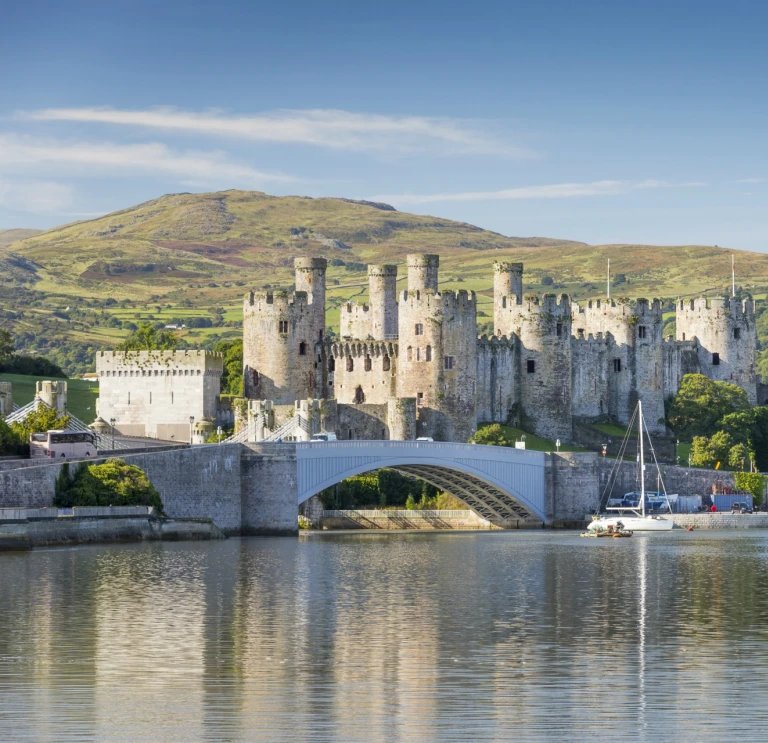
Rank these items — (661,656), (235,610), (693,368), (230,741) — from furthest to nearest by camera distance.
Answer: (693,368) → (235,610) → (661,656) → (230,741)

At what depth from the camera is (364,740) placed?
86.3 ft

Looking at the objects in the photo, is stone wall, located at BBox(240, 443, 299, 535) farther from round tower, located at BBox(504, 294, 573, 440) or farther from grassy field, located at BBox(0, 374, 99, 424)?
round tower, located at BBox(504, 294, 573, 440)

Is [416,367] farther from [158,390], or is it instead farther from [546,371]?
[158,390]

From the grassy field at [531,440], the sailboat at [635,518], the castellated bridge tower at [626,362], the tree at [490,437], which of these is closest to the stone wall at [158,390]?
the tree at [490,437]

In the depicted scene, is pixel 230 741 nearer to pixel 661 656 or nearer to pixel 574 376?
pixel 661 656

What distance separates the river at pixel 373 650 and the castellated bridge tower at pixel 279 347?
3864cm

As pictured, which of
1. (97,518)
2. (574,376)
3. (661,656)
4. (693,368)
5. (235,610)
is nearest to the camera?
(661,656)

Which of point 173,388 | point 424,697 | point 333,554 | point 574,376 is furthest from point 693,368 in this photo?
point 424,697

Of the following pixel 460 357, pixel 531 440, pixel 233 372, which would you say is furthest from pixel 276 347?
pixel 233 372

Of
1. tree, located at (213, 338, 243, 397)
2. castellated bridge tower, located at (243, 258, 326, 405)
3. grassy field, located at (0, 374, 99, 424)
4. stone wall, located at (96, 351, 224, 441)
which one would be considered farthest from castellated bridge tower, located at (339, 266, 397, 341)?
grassy field, located at (0, 374, 99, 424)

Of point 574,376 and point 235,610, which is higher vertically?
point 574,376

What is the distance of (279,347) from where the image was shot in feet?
337

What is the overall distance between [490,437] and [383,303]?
16320 mm

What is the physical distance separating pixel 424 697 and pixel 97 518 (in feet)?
123
